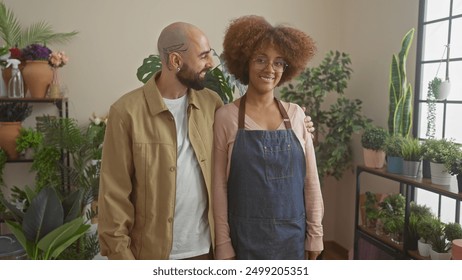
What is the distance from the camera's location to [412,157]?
2.45 meters

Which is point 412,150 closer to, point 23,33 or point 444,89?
point 444,89

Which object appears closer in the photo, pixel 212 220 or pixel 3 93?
pixel 212 220

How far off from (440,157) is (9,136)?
2738 mm

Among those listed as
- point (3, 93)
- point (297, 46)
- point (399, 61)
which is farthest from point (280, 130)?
point (3, 93)

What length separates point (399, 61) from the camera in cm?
267

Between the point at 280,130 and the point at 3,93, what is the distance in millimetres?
2440

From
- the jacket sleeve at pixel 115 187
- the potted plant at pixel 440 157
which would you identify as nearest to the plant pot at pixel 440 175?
the potted plant at pixel 440 157

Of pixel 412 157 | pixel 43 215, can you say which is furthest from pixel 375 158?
pixel 43 215

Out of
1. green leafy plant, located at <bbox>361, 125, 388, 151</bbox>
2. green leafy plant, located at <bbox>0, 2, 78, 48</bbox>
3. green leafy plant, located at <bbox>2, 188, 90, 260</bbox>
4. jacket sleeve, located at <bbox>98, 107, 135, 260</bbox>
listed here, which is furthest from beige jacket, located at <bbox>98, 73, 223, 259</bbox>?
green leafy plant, located at <bbox>0, 2, 78, 48</bbox>

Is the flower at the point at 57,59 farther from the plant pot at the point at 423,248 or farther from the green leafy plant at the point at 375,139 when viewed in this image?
the plant pot at the point at 423,248

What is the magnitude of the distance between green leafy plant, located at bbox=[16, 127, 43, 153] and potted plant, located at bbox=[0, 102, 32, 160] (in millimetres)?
43

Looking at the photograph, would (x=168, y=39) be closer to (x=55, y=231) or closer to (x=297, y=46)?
(x=297, y=46)

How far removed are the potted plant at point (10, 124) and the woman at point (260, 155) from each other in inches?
88.8

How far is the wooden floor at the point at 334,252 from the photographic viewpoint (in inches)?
141
